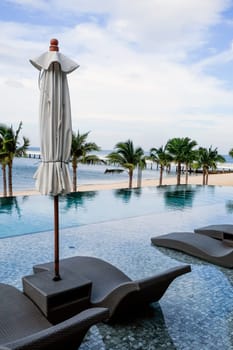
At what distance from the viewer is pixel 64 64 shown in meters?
3.06

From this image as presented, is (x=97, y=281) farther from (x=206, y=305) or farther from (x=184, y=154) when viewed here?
(x=184, y=154)

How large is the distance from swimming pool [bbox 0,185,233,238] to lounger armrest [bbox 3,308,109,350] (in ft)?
18.4

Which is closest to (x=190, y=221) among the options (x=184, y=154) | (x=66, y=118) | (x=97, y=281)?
(x=97, y=281)

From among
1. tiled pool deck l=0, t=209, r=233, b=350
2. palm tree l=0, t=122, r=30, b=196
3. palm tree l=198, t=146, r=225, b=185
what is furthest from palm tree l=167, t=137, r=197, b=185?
tiled pool deck l=0, t=209, r=233, b=350

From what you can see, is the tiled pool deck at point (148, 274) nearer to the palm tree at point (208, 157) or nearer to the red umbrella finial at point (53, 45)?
the red umbrella finial at point (53, 45)

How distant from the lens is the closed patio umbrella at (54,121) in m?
3.09

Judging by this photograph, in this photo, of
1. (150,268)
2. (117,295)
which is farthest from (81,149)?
(117,295)

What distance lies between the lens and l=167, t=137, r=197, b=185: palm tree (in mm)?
21484

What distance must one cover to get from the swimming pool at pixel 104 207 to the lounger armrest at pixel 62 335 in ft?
18.4

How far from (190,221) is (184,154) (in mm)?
12409

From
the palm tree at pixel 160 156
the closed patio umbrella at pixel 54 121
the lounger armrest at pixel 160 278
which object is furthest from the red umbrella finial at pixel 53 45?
the palm tree at pixel 160 156

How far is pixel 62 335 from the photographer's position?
2.05 metres

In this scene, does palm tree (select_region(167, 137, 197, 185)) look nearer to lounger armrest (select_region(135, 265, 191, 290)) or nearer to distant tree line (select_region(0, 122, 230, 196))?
distant tree line (select_region(0, 122, 230, 196))

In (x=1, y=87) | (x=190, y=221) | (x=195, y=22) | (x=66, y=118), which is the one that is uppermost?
(x=195, y=22)
